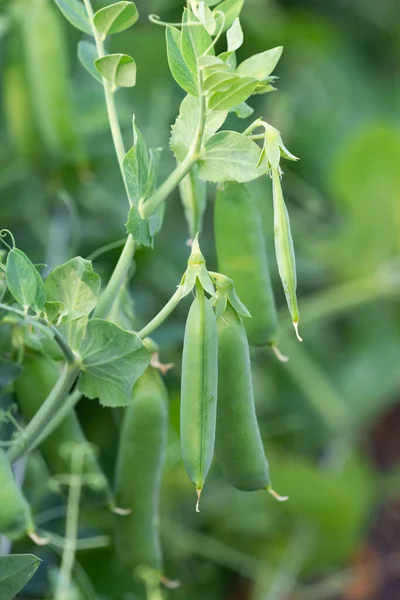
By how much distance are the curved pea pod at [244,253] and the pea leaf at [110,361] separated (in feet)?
0.29

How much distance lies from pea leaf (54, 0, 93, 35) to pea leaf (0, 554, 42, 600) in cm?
32

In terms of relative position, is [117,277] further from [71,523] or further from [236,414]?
[71,523]

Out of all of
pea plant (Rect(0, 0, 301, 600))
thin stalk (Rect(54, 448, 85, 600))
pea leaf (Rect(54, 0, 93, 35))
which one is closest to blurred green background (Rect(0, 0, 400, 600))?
thin stalk (Rect(54, 448, 85, 600))

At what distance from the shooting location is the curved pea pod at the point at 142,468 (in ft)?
1.95

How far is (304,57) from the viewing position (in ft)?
5.70

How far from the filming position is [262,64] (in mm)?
514

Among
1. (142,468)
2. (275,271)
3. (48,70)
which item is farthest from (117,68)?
(275,271)

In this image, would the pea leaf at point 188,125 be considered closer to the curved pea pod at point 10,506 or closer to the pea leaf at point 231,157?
the pea leaf at point 231,157

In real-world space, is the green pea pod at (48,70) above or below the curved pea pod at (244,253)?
below

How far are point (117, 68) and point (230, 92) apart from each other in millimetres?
93

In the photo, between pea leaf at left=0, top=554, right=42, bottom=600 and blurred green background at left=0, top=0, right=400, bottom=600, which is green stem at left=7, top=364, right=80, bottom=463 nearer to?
pea leaf at left=0, top=554, right=42, bottom=600

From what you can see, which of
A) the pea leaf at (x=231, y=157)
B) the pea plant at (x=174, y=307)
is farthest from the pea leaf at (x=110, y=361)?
the pea leaf at (x=231, y=157)

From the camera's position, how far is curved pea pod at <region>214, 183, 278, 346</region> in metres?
0.58

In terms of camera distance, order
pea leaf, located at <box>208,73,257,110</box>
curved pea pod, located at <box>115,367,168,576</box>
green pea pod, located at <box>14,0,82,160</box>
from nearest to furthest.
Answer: pea leaf, located at <box>208,73,257,110</box> < curved pea pod, located at <box>115,367,168,576</box> < green pea pod, located at <box>14,0,82,160</box>
